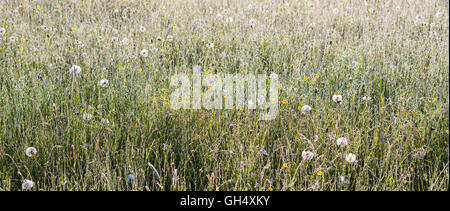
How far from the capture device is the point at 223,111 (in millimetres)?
2434

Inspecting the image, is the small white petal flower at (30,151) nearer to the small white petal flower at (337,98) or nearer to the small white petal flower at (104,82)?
the small white petal flower at (104,82)

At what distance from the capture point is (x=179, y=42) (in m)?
4.00

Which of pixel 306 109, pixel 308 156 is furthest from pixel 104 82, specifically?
pixel 308 156

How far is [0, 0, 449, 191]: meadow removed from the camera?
1.88 m

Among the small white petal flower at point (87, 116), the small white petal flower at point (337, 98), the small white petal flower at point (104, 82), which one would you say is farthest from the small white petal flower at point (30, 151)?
the small white petal flower at point (337, 98)

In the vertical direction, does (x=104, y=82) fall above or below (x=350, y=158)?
above

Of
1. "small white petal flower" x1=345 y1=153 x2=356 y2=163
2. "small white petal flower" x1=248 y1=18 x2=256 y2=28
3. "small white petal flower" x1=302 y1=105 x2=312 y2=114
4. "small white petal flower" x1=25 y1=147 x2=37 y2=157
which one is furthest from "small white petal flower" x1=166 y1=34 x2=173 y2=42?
"small white petal flower" x1=345 y1=153 x2=356 y2=163

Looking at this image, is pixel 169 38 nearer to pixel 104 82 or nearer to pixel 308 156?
pixel 104 82

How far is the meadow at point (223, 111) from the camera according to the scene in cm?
188

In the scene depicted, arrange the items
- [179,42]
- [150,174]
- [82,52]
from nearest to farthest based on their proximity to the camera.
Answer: [150,174] < [82,52] < [179,42]
